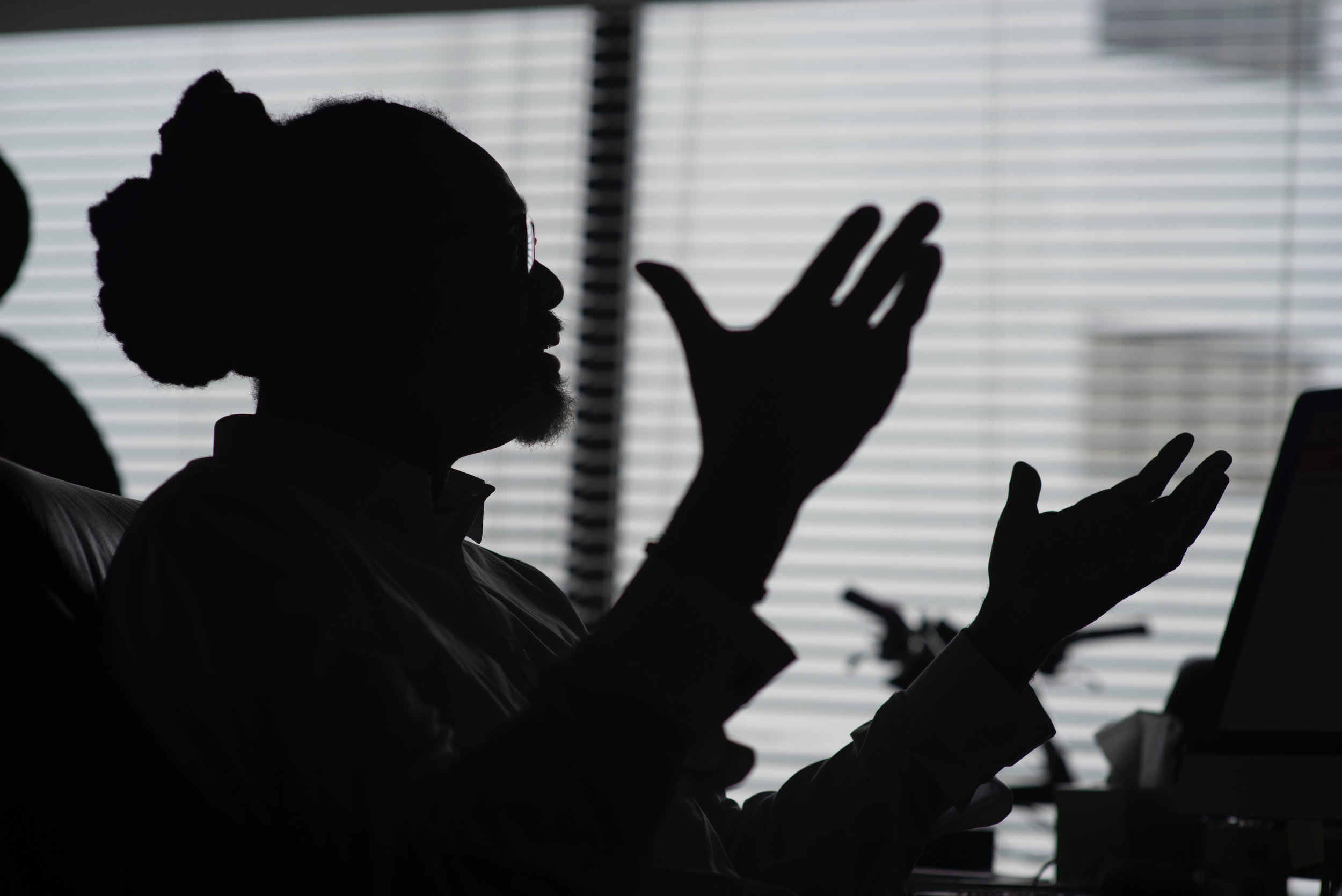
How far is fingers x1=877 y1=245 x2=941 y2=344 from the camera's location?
2.03ft

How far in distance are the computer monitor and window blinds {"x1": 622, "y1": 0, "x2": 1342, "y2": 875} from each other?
4.19 feet

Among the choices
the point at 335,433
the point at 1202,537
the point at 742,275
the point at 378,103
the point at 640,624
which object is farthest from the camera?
the point at 742,275

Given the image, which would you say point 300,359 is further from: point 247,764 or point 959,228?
point 959,228

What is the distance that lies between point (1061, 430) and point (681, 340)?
Answer: 2.01m

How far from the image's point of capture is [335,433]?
0.90 m

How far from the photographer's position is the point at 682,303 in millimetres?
627

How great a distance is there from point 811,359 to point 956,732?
0.49 m

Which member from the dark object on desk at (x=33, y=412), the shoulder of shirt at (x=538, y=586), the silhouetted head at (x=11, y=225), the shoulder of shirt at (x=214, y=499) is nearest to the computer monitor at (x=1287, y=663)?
the shoulder of shirt at (x=538, y=586)

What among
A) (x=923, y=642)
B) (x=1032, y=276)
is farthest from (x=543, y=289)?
(x=1032, y=276)

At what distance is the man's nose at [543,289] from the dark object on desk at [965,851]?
910 mm

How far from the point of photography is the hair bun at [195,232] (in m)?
0.92

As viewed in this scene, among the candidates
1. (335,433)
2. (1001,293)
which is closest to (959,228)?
(1001,293)

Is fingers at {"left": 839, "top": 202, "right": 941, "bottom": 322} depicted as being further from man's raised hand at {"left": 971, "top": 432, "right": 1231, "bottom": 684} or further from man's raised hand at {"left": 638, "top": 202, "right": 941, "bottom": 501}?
man's raised hand at {"left": 971, "top": 432, "right": 1231, "bottom": 684}

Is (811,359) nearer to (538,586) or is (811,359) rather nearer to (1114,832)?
(538,586)
